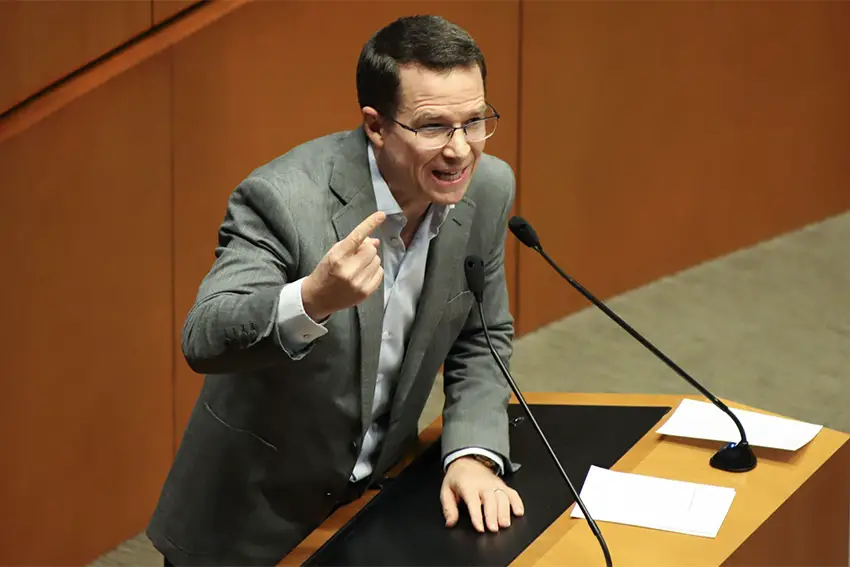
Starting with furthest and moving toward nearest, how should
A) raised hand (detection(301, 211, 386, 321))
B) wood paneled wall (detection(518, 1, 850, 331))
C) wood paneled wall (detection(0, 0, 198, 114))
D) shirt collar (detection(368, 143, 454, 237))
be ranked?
wood paneled wall (detection(518, 1, 850, 331)) → wood paneled wall (detection(0, 0, 198, 114)) → shirt collar (detection(368, 143, 454, 237)) → raised hand (detection(301, 211, 386, 321))

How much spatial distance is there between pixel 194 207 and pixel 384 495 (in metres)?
1.39

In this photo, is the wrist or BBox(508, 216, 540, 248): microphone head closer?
the wrist

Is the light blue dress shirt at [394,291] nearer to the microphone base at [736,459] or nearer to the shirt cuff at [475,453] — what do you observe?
the shirt cuff at [475,453]

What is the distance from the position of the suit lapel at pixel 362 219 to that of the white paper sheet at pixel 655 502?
0.36 m

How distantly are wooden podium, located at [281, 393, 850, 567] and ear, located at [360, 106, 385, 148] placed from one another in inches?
21.2

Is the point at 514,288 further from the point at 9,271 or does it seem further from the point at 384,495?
the point at 384,495

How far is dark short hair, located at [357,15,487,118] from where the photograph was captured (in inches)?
68.7

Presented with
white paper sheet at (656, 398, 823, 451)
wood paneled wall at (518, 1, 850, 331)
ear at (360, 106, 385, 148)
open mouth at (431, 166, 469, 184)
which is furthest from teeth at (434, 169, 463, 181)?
wood paneled wall at (518, 1, 850, 331)

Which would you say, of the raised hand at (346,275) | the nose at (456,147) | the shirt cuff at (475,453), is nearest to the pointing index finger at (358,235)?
the raised hand at (346,275)

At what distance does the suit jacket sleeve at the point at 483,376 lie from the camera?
6.38ft

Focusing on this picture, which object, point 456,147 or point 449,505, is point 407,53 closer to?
point 456,147

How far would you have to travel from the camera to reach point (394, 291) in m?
1.89

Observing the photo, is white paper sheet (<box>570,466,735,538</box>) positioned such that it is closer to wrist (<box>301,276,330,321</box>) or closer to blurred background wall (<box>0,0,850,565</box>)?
wrist (<box>301,276,330,321</box>)

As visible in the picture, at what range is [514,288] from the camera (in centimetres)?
399
